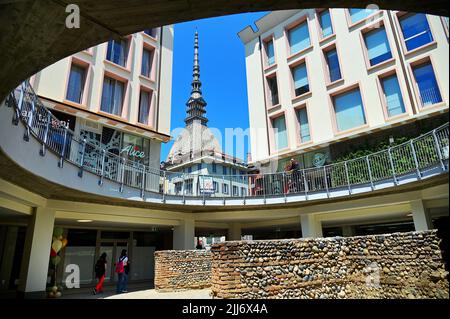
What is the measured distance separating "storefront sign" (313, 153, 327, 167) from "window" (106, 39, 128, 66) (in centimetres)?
1257

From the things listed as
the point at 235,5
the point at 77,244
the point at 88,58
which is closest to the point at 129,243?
the point at 77,244

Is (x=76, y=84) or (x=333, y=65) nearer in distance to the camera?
(x=76, y=84)

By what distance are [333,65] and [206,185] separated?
1071 cm

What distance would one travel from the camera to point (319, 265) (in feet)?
30.2

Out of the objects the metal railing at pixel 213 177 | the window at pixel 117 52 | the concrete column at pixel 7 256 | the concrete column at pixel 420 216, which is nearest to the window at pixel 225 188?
the metal railing at pixel 213 177

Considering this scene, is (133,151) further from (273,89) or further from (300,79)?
(300,79)

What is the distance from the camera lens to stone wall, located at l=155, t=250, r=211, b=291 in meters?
13.0

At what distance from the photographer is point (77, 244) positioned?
15.4m

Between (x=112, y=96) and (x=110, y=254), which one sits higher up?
(x=112, y=96)

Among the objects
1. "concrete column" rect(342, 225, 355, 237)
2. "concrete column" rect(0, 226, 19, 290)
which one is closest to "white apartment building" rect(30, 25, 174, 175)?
"concrete column" rect(0, 226, 19, 290)

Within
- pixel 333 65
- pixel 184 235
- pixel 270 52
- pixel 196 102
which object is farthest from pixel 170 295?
pixel 196 102

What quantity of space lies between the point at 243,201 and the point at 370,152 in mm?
6454

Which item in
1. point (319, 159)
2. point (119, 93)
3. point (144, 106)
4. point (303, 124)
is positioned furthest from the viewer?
point (303, 124)
